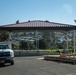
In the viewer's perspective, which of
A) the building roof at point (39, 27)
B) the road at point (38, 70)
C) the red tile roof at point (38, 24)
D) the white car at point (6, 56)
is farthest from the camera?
the red tile roof at point (38, 24)

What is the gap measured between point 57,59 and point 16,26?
16730mm

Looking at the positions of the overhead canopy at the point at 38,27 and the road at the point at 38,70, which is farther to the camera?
the overhead canopy at the point at 38,27

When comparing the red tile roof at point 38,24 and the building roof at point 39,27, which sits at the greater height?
the red tile roof at point 38,24

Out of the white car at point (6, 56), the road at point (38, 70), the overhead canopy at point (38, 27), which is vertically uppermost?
the overhead canopy at point (38, 27)

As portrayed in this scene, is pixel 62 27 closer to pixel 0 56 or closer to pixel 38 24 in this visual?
pixel 38 24

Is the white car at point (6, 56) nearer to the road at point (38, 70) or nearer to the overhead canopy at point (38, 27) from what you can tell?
the road at point (38, 70)

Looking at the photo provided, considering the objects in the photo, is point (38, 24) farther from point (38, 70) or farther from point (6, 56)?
point (38, 70)

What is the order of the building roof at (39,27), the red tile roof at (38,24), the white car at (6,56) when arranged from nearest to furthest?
the white car at (6,56), the building roof at (39,27), the red tile roof at (38,24)

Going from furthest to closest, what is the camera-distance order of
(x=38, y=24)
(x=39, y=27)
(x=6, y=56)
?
(x=38, y=24), (x=39, y=27), (x=6, y=56)

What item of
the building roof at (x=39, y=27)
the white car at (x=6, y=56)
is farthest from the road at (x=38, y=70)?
the building roof at (x=39, y=27)

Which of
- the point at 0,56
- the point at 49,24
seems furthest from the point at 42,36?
the point at 0,56

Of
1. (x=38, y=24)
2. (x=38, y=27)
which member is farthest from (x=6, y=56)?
(x=38, y=24)

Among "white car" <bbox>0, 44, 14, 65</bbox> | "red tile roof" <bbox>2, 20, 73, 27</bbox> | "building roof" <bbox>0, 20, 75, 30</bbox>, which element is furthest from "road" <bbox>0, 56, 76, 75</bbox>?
"red tile roof" <bbox>2, 20, 73, 27</bbox>

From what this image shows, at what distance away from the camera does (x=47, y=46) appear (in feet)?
183
